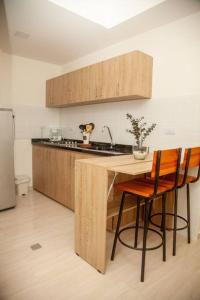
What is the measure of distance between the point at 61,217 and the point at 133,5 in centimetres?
270

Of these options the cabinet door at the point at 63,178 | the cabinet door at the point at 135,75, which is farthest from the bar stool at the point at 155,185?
the cabinet door at the point at 63,178

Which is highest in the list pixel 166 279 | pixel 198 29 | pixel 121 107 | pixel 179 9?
pixel 179 9

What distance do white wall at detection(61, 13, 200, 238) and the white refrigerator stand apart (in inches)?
64.1

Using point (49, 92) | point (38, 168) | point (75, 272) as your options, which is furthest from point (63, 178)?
point (49, 92)

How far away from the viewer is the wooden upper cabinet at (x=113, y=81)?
2.55 meters

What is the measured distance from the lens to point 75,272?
70.1 inches

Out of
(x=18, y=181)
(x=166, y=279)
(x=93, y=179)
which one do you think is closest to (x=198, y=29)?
(x=93, y=179)

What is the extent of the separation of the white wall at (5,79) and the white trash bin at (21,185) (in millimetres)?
1307

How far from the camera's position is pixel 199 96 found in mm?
2273

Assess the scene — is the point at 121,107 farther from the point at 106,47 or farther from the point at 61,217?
the point at 61,217

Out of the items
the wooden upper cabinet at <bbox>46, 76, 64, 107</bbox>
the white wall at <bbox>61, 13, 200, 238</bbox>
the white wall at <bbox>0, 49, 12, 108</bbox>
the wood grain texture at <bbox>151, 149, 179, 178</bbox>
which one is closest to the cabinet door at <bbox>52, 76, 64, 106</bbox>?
the wooden upper cabinet at <bbox>46, 76, 64, 107</bbox>

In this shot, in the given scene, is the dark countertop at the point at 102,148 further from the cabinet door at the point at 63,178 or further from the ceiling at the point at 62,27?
the ceiling at the point at 62,27

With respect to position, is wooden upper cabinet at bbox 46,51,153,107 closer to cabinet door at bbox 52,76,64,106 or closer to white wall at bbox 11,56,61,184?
cabinet door at bbox 52,76,64,106

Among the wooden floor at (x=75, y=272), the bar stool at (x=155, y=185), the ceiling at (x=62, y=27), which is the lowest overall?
the wooden floor at (x=75, y=272)
